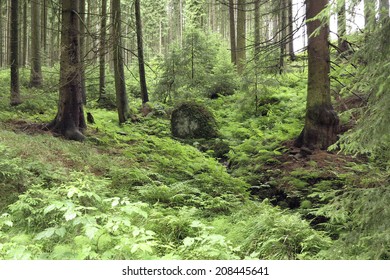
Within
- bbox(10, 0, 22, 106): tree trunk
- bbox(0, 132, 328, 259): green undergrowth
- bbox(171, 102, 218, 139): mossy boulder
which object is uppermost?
bbox(10, 0, 22, 106): tree trunk

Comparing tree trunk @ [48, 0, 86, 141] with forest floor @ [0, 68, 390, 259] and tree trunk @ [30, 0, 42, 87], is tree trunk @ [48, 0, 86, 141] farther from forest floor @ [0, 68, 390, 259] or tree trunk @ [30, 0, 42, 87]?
tree trunk @ [30, 0, 42, 87]

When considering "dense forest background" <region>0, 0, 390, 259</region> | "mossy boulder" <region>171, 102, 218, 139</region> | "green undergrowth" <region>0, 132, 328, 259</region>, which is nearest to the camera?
"dense forest background" <region>0, 0, 390, 259</region>

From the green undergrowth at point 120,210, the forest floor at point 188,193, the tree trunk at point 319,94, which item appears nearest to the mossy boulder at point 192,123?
the forest floor at point 188,193

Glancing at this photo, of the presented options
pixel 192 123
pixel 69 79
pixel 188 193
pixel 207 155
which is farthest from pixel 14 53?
pixel 188 193

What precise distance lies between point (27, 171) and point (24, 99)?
33.5ft

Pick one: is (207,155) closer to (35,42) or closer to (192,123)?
(192,123)

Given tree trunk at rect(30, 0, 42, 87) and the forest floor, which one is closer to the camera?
the forest floor

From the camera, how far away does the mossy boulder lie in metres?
12.1

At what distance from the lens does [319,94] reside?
8445mm

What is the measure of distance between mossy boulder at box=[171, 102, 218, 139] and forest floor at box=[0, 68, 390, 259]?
68 cm

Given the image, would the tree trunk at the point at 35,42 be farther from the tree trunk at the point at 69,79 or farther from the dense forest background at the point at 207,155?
the tree trunk at the point at 69,79

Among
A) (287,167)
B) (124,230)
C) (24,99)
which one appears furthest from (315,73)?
(24,99)

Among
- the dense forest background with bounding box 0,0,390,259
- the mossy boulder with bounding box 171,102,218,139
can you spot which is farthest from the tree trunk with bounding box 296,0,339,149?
the mossy boulder with bounding box 171,102,218,139

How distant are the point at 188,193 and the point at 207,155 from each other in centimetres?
362
